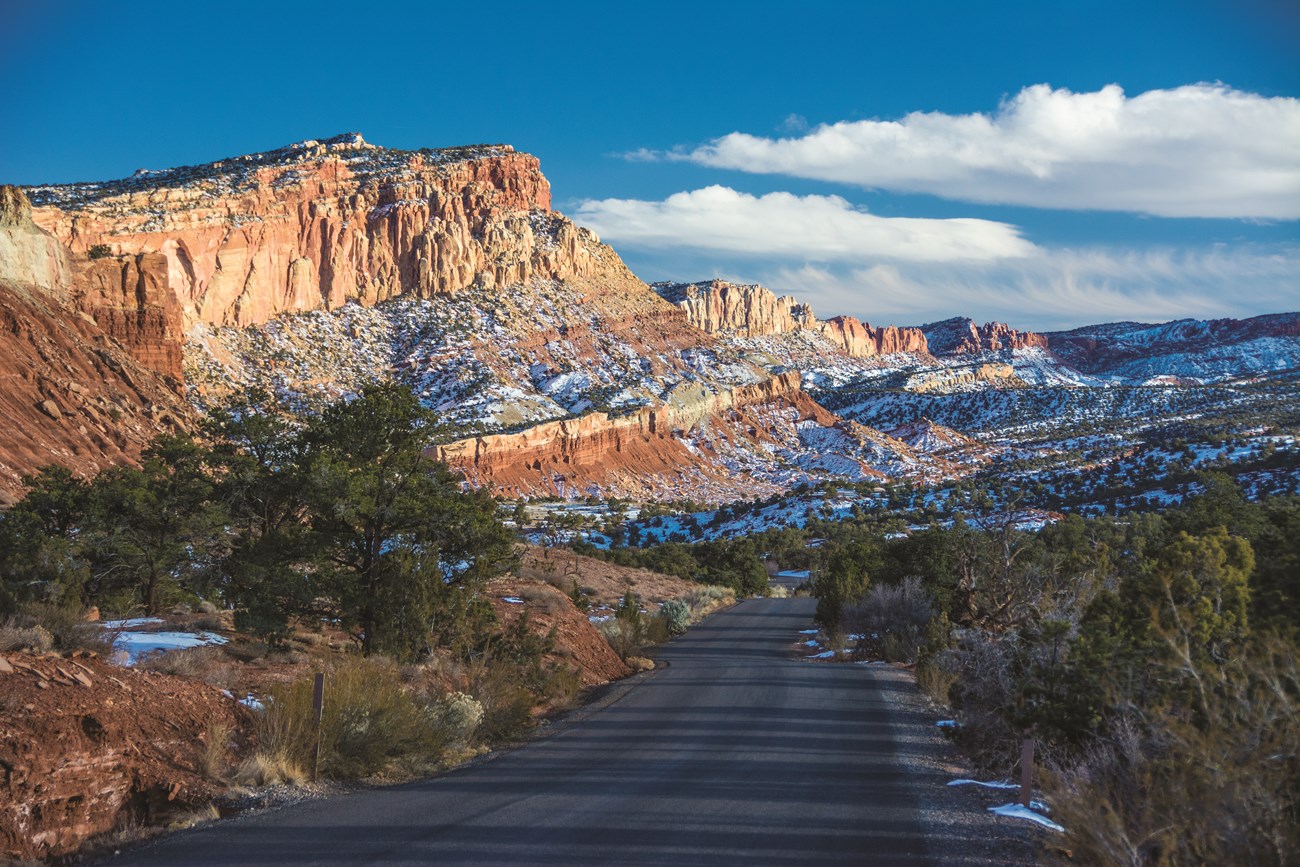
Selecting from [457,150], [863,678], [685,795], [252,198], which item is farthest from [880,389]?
[685,795]

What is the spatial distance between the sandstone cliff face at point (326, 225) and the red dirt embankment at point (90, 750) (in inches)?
3641

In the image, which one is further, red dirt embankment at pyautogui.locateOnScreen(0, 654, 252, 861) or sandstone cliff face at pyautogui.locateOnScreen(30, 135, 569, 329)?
sandstone cliff face at pyautogui.locateOnScreen(30, 135, 569, 329)

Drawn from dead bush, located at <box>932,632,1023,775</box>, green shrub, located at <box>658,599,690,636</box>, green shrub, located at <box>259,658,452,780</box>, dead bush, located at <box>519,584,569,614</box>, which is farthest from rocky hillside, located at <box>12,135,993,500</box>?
dead bush, located at <box>932,632,1023,775</box>

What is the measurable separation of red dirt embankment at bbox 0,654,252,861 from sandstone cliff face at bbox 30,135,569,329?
303 feet

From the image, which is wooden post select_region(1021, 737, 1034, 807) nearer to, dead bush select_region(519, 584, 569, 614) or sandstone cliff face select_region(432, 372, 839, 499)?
dead bush select_region(519, 584, 569, 614)

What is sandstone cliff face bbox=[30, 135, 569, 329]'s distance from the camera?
334 ft

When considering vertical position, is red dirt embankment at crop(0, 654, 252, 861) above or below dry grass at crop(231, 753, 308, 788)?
above

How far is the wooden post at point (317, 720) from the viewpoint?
10516mm

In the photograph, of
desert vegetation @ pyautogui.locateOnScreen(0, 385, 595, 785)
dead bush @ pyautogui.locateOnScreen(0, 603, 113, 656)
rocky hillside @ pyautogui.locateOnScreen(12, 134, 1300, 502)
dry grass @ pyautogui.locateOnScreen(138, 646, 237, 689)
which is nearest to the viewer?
desert vegetation @ pyautogui.locateOnScreen(0, 385, 595, 785)

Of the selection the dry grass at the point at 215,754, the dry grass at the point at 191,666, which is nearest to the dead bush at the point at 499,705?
the dry grass at the point at 191,666

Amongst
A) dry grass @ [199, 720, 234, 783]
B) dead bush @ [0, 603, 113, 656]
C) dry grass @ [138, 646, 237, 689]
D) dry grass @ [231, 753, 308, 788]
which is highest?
dead bush @ [0, 603, 113, 656]

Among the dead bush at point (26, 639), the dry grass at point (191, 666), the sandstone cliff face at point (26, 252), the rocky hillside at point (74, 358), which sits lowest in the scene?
the dry grass at point (191, 666)

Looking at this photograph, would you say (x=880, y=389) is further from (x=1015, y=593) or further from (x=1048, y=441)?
(x=1015, y=593)

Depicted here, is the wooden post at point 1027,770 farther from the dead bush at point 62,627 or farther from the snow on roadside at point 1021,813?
Answer: the dead bush at point 62,627
